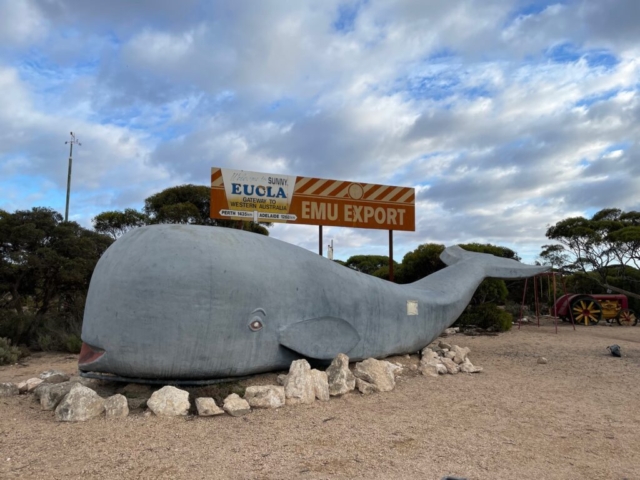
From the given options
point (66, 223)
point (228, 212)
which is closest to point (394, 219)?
point (228, 212)

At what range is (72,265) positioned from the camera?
39.3ft

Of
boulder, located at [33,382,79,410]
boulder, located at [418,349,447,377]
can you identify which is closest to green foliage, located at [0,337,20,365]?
boulder, located at [33,382,79,410]

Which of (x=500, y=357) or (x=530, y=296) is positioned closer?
(x=500, y=357)

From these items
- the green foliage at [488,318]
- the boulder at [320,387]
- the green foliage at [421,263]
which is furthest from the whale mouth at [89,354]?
the green foliage at [421,263]

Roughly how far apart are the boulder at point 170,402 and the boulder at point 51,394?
1.17 metres

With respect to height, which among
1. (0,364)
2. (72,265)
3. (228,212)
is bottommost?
(0,364)

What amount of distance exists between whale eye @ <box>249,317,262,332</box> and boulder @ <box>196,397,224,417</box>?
0.99 metres

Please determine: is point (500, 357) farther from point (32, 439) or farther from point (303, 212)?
point (32, 439)

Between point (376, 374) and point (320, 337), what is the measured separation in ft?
3.10

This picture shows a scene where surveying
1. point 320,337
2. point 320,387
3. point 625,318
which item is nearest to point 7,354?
point 320,337

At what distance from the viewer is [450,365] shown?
8062 mm

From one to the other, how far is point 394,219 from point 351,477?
930cm

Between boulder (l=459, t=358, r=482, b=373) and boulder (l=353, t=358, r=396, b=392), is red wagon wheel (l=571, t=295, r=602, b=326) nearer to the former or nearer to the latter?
boulder (l=459, t=358, r=482, b=373)

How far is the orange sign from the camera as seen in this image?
426 inches
